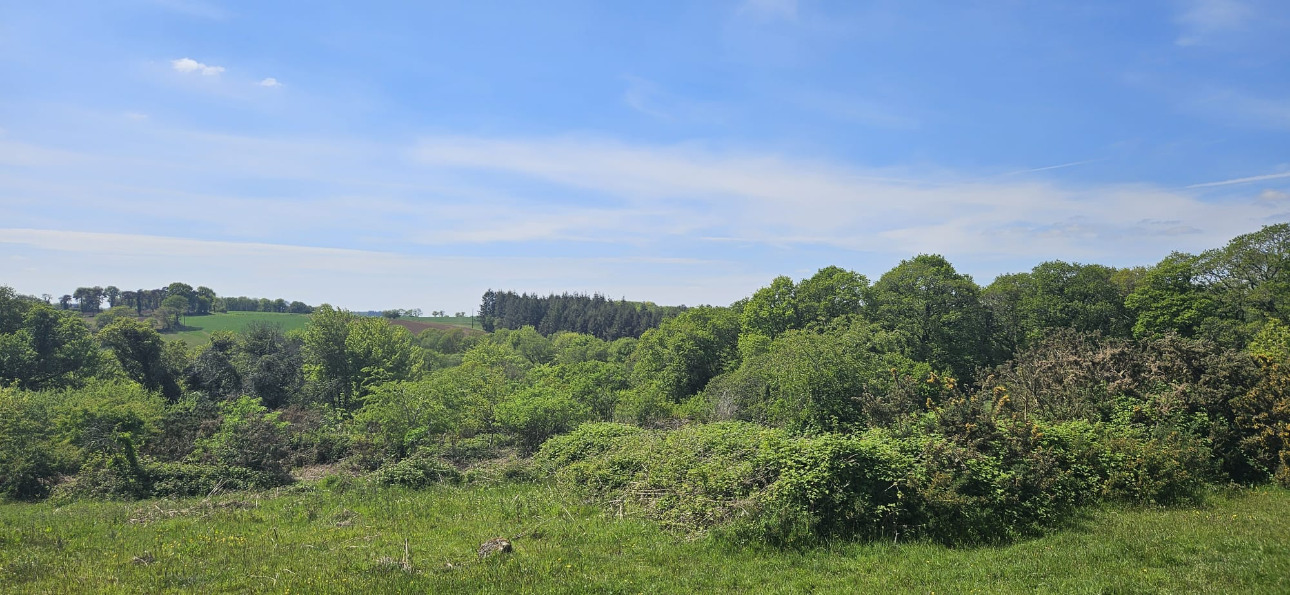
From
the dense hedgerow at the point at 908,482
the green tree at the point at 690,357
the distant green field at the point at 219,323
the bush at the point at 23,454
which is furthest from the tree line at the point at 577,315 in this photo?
the dense hedgerow at the point at 908,482

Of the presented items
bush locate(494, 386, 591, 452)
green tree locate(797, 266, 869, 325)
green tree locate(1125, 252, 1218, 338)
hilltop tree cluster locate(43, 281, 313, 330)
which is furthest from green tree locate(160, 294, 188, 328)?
green tree locate(1125, 252, 1218, 338)

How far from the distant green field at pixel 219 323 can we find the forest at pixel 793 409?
3814cm

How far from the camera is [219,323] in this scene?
102 metres

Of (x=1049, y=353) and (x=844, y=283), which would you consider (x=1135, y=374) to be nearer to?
(x=1049, y=353)

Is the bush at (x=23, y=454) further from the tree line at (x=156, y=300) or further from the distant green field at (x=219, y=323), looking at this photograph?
the tree line at (x=156, y=300)

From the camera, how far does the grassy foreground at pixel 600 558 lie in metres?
9.09

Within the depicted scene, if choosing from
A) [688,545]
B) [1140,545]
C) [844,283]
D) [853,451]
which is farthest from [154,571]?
[844,283]

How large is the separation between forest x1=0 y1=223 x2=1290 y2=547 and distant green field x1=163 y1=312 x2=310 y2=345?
38.1 meters

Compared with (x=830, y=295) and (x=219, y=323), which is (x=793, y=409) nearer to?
(x=830, y=295)

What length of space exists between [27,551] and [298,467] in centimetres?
1534

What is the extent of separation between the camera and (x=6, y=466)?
23000 millimetres

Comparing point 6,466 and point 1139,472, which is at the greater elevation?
point 1139,472

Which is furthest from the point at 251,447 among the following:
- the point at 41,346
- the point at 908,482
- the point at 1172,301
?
the point at 1172,301

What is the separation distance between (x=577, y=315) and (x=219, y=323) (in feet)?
201
